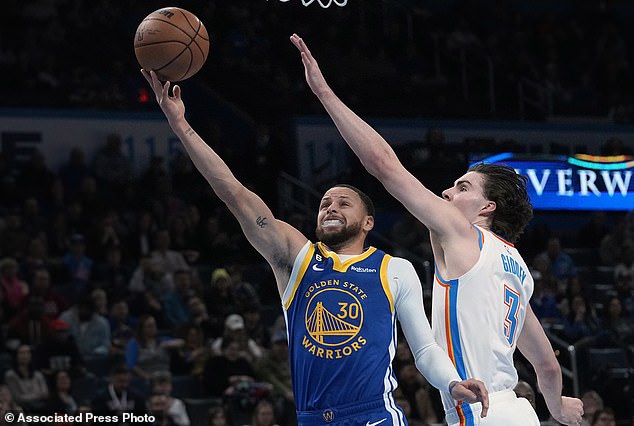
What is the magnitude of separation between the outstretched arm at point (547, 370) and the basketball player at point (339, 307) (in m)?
0.69

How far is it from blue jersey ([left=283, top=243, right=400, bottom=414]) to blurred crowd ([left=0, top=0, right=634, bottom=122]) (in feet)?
44.4

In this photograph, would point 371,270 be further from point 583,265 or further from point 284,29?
point 284,29

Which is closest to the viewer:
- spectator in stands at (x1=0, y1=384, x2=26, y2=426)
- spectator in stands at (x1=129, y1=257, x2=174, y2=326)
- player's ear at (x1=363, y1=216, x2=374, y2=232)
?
player's ear at (x1=363, y1=216, x2=374, y2=232)

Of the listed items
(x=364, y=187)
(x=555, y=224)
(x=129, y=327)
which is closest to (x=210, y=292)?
(x=129, y=327)

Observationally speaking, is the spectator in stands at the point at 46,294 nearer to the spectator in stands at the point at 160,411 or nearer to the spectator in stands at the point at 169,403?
the spectator in stands at the point at 169,403

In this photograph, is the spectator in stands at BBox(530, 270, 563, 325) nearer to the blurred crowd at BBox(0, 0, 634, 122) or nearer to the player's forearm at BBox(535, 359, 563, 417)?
the blurred crowd at BBox(0, 0, 634, 122)

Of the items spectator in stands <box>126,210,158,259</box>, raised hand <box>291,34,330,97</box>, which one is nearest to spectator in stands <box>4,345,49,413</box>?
spectator in stands <box>126,210,158,259</box>

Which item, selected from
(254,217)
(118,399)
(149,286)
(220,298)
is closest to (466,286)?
(254,217)

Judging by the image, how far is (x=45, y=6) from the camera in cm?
2031

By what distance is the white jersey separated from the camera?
18.0 feet

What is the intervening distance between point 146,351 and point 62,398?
5.10 ft

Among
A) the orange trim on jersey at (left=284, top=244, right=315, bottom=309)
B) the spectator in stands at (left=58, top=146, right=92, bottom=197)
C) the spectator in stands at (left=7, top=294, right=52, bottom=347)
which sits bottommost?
the spectator in stands at (left=7, top=294, right=52, bottom=347)

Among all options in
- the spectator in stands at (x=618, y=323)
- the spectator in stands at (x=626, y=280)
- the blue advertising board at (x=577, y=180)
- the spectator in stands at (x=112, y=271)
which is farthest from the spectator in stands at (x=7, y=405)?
the spectator in stands at (x=626, y=280)

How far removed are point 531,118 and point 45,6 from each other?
371 inches
